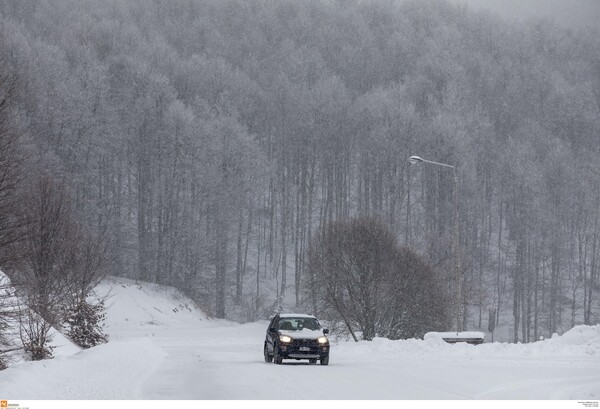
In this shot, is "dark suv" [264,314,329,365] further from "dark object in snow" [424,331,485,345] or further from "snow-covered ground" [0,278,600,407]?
"dark object in snow" [424,331,485,345]

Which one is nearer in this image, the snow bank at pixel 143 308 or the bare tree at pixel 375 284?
the bare tree at pixel 375 284

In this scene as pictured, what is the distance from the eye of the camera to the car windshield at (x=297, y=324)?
26250 millimetres

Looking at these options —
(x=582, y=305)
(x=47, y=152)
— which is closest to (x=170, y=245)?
(x=47, y=152)

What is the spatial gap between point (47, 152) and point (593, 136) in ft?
196

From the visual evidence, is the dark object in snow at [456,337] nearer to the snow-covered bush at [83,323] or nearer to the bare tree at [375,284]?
the bare tree at [375,284]

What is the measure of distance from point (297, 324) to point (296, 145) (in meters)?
52.8

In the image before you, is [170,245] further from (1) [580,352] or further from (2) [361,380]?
(2) [361,380]

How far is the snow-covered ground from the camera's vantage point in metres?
14.1

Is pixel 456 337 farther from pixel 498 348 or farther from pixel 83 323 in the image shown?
pixel 83 323

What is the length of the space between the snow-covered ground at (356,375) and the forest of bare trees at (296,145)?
22.5 metres

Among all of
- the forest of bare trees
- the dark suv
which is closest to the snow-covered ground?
the dark suv

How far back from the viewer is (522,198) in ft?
247

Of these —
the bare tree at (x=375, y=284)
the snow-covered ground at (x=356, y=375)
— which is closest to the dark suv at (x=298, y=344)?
the snow-covered ground at (x=356, y=375)

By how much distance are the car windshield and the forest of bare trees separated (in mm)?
24073
